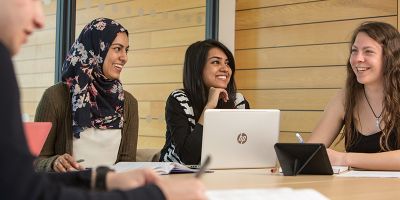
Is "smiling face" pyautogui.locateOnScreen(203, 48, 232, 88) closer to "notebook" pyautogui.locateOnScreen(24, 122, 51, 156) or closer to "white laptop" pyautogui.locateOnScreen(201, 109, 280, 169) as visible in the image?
"white laptop" pyautogui.locateOnScreen(201, 109, 280, 169)

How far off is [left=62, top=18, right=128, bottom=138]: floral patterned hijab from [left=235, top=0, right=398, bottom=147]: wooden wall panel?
192cm

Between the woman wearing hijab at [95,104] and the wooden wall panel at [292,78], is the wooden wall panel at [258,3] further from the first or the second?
the woman wearing hijab at [95,104]

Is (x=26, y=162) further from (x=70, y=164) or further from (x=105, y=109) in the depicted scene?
(x=105, y=109)

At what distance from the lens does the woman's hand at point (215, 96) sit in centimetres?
322

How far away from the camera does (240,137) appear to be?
2377 millimetres

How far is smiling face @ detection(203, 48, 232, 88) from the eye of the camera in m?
3.49

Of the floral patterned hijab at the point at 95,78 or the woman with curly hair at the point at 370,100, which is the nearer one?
the woman with curly hair at the point at 370,100

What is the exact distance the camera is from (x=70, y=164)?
2.52 meters

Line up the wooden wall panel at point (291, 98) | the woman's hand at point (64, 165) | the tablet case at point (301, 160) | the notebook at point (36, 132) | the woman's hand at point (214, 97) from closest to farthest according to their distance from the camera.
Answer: the notebook at point (36, 132)
the tablet case at point (301, 160)
the woman's hand at point (64, 165)
the woman's hand at point (214, 97)
the wooden wall panel at point (291, 98)

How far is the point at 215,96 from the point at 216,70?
319 millimetres

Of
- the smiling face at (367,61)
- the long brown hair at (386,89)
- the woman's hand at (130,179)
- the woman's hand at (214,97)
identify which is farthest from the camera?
the woman's hand at (214,97)

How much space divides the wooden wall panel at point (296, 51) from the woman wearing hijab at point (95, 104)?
1812mm

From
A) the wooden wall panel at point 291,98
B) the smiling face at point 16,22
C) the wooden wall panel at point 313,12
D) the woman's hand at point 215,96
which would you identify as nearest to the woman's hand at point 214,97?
the woman's hand at point 215,96

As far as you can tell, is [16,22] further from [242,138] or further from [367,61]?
[367,61]
